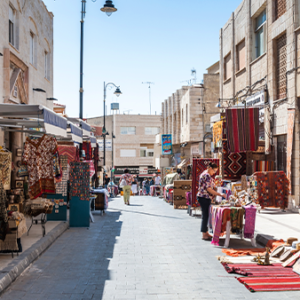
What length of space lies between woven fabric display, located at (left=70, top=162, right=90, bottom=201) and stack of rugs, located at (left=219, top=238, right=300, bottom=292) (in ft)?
15.4

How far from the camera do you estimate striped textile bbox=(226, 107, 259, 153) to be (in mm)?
15281

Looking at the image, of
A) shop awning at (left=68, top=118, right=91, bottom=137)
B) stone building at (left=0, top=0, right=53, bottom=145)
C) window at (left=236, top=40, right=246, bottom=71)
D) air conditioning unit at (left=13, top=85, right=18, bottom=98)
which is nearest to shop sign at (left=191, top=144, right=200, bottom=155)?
window at (left=236, top=40, right=246, bottom=71)

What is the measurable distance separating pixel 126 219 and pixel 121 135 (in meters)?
48.6

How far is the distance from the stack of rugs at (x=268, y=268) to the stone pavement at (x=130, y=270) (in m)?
0.18

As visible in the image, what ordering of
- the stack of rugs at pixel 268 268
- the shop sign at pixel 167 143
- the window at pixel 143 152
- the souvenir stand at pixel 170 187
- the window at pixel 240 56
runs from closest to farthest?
the stack of rugs at pixel 268 268 → the souvenir stand at pixel 170 187 → the window at pixel 240 56 → the shop sign at pixel 167 143 → the window at pixel 143 152

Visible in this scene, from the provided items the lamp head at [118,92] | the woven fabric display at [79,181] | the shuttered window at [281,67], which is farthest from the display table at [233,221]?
the lamp head at [118,92]

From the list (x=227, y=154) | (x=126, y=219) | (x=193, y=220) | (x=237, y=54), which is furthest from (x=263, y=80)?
(x=126, y=219)

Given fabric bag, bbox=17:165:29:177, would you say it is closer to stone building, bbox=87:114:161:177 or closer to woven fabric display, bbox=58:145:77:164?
woven fabric display, bbox=58:145:77:164

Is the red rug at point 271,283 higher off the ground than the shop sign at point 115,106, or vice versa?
the shop sign at point 115,106

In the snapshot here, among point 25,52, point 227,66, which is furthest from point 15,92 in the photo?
point 227,66

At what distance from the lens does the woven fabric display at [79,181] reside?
1147 centimetres

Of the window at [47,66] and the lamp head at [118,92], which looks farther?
the lamp head at [118,92]

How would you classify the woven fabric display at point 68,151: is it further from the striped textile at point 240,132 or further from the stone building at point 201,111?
the stone building at point 201,111

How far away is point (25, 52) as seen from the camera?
16438mm
